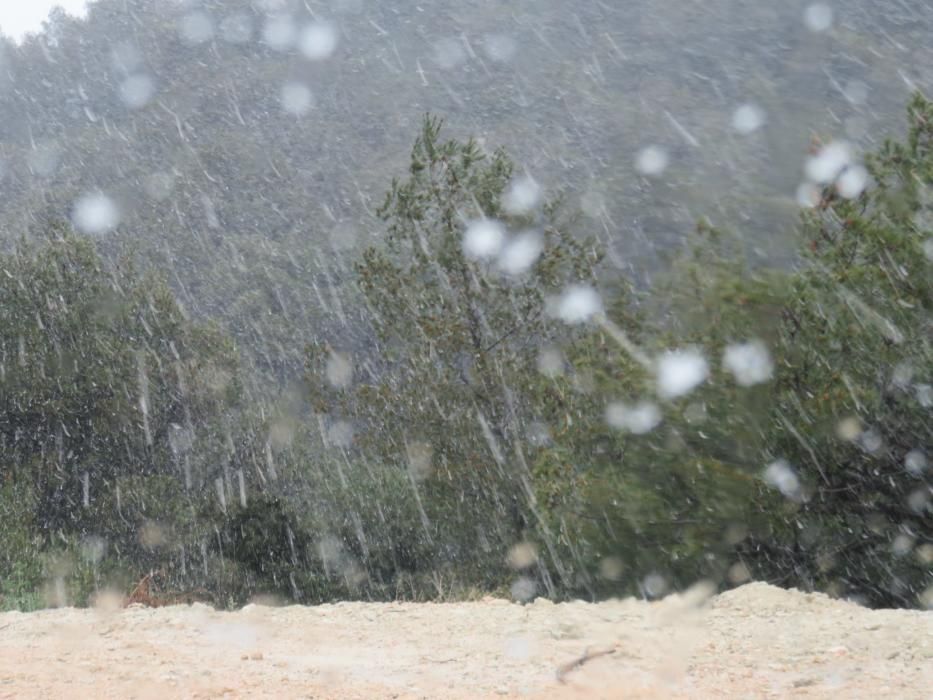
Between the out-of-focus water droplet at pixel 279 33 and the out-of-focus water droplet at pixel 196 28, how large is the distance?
13.8ft

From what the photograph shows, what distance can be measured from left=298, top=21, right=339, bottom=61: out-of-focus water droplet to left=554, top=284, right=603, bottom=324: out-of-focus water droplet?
219ft

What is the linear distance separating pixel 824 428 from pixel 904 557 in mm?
1245

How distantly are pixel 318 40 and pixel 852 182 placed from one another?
75893 millimetres

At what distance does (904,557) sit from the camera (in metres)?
8.59

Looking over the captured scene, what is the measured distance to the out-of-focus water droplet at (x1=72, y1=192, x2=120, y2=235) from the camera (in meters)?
52.3

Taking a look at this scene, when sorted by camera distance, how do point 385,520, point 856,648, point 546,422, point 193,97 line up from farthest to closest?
point 193,97
point 385,520
point 546,422
point 856,648

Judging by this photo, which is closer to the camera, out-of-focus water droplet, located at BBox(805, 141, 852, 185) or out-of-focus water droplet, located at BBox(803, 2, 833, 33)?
out-of-focus water droplet, located at BBox(805, 141, 852, 185)

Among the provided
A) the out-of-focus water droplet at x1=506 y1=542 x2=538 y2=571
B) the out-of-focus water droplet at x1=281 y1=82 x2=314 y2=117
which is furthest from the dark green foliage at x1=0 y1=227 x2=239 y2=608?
the out-of-focus water droplet at x1=281 y1=82 x2=314 y2=117

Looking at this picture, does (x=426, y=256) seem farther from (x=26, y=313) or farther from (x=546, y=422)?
(x=26, y=313)

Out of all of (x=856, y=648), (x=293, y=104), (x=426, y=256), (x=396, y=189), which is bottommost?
(x=856, y=648)

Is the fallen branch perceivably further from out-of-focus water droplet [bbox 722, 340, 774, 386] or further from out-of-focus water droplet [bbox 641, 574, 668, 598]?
out-of-focus water droplet [bbox 722, 340, 774, 386]

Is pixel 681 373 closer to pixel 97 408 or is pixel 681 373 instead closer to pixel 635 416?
pixel 635 416

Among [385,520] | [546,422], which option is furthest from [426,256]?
[385,520]

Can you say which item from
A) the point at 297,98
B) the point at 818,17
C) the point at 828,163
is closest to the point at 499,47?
the point at 297,98
